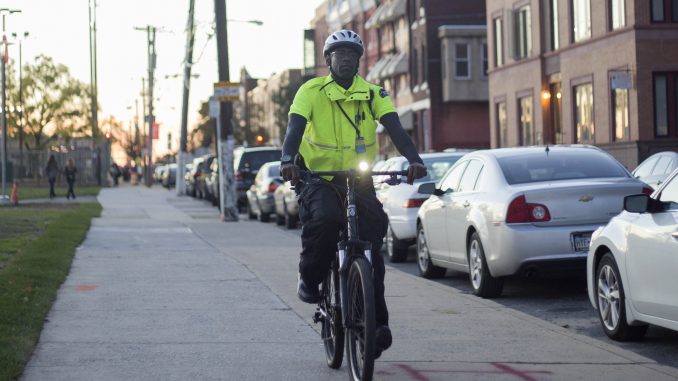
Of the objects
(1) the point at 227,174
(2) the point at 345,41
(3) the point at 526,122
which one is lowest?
(1) the point at 227,174

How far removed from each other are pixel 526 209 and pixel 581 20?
27945mm

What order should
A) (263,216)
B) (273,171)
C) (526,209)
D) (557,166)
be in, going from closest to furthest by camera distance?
(526,209) < (557,166) < (273,171) < (263,216)

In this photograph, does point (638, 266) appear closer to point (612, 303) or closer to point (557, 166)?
point (612, 303)

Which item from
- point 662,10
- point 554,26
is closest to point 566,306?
point 662,10

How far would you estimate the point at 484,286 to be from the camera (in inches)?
475

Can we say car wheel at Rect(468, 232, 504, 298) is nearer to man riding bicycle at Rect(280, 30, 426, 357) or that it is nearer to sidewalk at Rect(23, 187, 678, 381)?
sidewalk at Rect(23, 187, 678, 381)

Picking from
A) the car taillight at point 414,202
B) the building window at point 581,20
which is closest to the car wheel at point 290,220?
the car taillight at point 414,202

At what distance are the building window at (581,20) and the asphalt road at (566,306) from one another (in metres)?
23.1

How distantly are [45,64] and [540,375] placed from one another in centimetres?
8959

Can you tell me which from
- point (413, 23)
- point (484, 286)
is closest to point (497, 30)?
point (413, 23)

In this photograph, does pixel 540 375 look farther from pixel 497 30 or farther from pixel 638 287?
pixel 497 30

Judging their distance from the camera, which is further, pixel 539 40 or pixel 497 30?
pixel 497 30

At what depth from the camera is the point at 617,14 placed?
115ft

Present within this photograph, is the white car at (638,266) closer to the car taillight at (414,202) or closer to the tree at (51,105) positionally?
the car taillight at (414,202)
